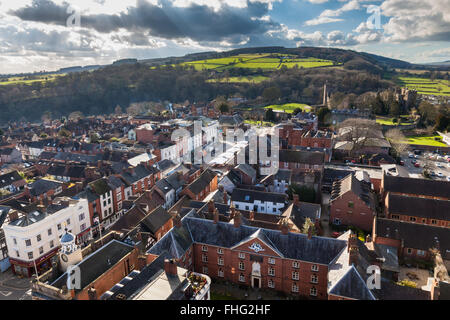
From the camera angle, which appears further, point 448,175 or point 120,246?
point 448,175

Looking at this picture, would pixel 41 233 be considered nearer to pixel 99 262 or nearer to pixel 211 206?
pixel 99 262

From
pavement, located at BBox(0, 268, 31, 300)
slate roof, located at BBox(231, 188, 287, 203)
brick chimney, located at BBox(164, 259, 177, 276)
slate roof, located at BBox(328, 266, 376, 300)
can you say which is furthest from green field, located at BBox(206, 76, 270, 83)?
brick chimney, located at BBox(164, 259, 177, 276)

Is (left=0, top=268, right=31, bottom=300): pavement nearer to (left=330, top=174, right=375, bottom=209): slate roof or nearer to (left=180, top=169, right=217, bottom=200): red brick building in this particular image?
(left=180, top=169, right=217, bottom=200): red brick building

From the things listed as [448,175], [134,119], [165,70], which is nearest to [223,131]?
[134,119]

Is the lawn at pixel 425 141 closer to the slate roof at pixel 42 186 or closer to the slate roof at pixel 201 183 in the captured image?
the slate roof at pixel 201 183

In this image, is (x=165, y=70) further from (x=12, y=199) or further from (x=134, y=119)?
(x=12, y=199)
